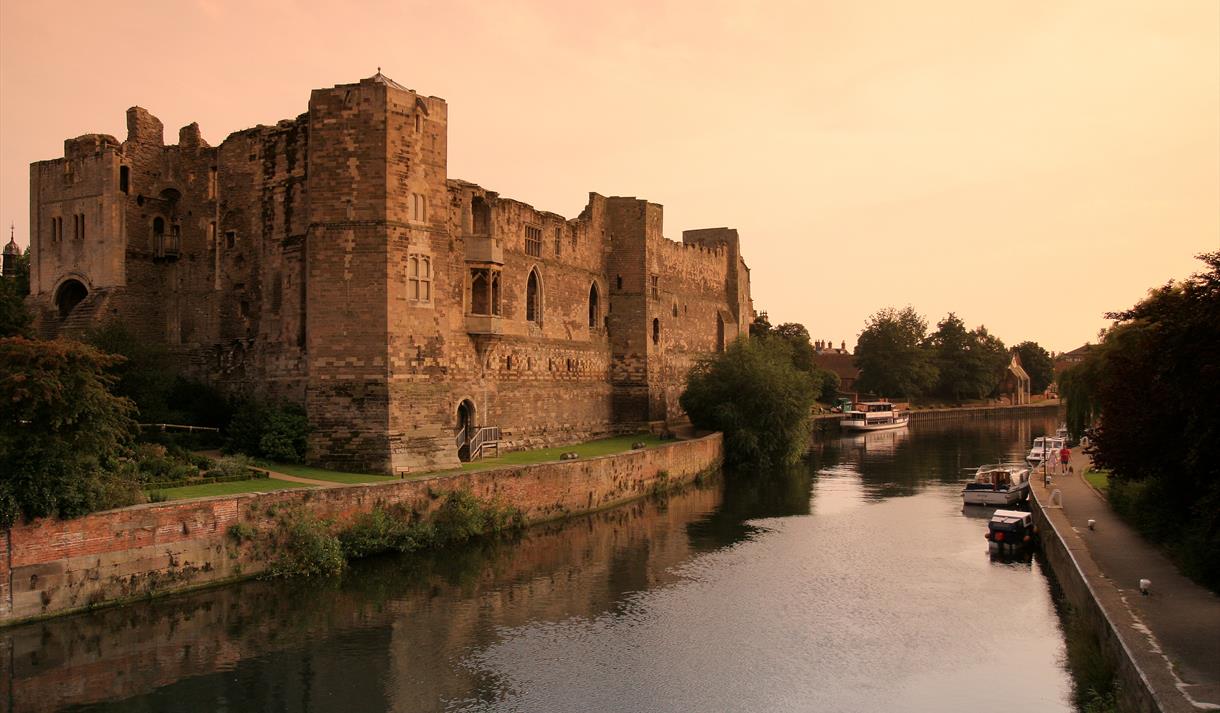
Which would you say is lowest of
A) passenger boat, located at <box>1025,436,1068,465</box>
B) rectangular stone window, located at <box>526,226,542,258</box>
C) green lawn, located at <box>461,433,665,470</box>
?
passenger boat, located at <box>1025,436,1068,465</box>

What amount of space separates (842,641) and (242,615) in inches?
423

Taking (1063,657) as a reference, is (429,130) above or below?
above

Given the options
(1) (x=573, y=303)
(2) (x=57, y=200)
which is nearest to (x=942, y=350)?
(1) (x=573, y=303)

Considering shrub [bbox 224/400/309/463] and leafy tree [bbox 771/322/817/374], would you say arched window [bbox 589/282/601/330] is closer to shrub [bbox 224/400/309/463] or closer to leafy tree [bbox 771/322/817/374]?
shrub [bbox 224/400/309/463]

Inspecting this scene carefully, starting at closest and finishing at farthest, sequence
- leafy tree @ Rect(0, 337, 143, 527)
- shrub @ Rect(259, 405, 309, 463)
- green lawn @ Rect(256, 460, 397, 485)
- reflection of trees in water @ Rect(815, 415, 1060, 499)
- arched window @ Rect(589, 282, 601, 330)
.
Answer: leafy tree @ Rect(0, 337, 143, 527), green lawn @ Rect(256, 460, 397, 485), shrub @ Rect(259, 405, 309, 463), reflection of trees in water @ Rect(815, 415, 1060, 499), arched window @ Rect(589, 282, 601, 330)

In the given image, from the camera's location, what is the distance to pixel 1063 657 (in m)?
15.9

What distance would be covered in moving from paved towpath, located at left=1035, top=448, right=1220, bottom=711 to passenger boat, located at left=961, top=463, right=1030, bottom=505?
724 centimetres

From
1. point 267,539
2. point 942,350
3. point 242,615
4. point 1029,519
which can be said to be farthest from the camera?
point 942,350

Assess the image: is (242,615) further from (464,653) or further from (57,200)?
(57,200)

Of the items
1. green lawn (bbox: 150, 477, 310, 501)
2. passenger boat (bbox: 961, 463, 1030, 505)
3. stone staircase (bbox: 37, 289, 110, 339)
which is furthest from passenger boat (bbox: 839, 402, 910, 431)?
green lawn (bbox: 150, 477, 310, 501)

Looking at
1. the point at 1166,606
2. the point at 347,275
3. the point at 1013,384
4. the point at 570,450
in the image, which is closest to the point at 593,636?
the point at 1166,606

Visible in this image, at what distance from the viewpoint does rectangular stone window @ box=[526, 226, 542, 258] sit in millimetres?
37438

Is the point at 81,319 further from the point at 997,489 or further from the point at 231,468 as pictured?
the point at 997,489

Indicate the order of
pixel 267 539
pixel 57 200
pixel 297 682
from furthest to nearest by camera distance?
pixel 57 200
pixel 267 539
pixel 297 682
